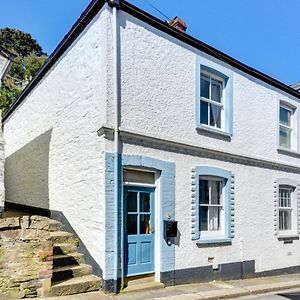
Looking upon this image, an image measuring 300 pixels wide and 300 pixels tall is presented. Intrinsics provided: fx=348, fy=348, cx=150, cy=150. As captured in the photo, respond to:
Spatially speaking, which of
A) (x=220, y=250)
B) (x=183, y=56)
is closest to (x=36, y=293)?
(x=220, y=250)

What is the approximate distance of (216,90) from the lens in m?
10.6

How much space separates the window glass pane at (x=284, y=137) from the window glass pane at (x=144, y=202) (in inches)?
259

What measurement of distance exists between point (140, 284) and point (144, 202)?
1832 mm

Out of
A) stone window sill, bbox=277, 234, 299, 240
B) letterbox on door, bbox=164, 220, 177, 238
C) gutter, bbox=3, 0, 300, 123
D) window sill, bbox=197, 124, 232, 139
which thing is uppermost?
gutter, bbox=3, 0, 300, 123

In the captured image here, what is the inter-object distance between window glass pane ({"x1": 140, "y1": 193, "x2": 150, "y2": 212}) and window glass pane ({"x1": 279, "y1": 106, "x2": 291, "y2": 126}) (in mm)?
7049

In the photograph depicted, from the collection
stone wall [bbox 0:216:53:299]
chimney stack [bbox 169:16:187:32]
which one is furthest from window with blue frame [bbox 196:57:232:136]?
stone wall [bbox 0:216:53:299]

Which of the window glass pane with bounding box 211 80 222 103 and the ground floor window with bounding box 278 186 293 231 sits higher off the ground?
the window glass pane with bounding box 211 80 222 103

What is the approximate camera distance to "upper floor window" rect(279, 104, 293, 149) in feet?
42.1

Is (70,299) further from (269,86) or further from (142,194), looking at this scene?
(269,86)

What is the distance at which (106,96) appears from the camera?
7.70 m

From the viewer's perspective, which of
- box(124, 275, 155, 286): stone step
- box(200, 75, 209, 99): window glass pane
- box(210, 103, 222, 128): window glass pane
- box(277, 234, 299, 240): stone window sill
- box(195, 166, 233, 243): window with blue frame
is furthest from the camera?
box(277, 234, 299, 240): stone window sill

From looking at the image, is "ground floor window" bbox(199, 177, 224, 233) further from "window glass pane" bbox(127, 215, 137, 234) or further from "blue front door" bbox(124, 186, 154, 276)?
"window glass pane" bbox(127, 215, 137, 234)

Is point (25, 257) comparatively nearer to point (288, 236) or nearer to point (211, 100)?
point (211, 100)

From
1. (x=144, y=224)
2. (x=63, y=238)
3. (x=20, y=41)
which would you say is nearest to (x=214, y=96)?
(x=144, y=224)
